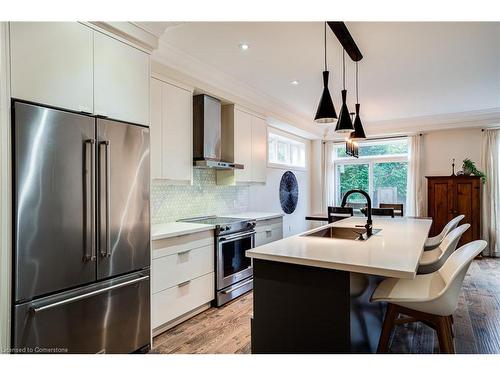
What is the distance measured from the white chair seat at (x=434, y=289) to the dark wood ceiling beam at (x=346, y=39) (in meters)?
1.90

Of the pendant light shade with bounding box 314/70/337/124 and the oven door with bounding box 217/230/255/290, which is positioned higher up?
the pendant light shade with bounding box 314/70/337/124

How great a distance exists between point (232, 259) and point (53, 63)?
8.24ft

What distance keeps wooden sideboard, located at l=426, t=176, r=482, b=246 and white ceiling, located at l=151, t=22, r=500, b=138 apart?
143 cm

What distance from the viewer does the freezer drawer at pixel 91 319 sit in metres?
1.71

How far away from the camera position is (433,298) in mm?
1724

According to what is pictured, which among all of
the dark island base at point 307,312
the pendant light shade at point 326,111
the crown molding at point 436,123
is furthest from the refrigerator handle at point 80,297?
the crown molding at point 436,123

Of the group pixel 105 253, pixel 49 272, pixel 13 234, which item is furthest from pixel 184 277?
pixel 13 234

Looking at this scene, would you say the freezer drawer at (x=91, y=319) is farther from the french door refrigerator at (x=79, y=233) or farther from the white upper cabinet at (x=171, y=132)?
the white upper cabinet at (x=171, y=132)

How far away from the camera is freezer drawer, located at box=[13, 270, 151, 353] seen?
1.71m

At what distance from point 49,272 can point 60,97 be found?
1007 millimetres

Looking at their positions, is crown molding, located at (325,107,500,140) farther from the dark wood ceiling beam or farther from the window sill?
the dark wood ceiling beam

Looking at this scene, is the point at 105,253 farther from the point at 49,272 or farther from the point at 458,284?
the point at 458,284

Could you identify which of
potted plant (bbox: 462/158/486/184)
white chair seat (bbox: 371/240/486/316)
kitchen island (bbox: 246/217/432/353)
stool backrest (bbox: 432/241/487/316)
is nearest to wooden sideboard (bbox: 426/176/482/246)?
potted plant (bbox: 462/158/486/184)

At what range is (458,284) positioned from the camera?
1732 mm
